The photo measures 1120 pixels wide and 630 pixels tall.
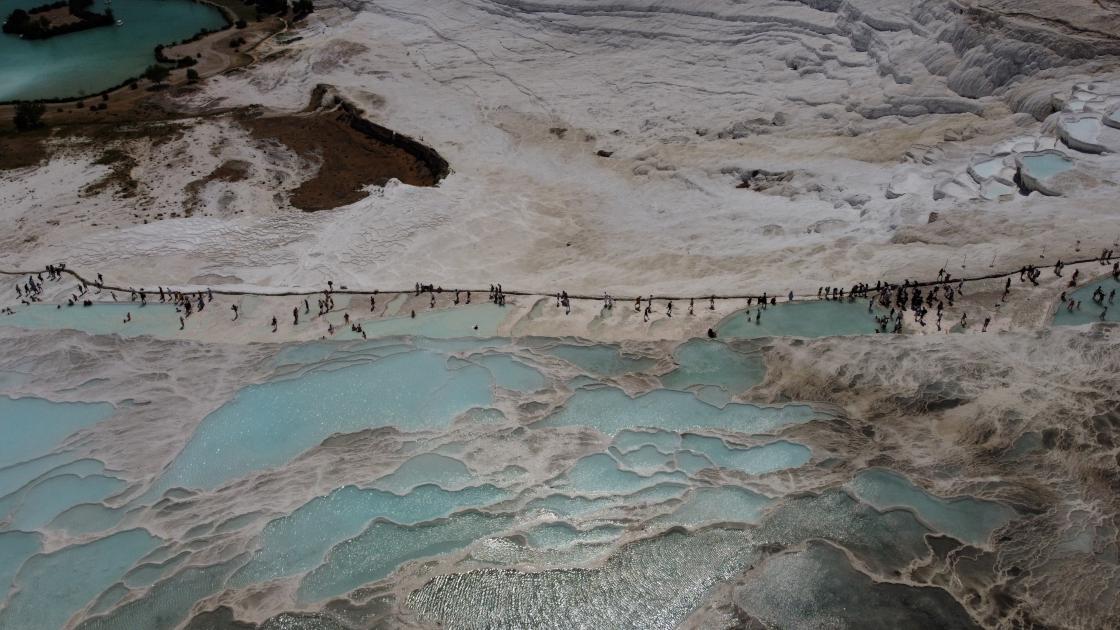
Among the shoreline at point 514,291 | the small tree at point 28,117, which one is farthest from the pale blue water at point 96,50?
the shoreline at point 514,291

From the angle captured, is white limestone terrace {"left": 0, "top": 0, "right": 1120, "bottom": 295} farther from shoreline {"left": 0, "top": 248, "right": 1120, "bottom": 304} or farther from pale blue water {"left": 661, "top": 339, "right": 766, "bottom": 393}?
pale blue water {"left": 661, "top": 339, "right": 766, "bottom": 393}

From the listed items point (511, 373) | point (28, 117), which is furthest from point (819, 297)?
point (28, 117)

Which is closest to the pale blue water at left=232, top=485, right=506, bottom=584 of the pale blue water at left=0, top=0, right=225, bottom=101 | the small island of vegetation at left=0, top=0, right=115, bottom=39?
the pale blue water at left=0, top=0, right=225, bottom=101

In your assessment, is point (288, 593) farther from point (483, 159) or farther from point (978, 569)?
point (483, 159)

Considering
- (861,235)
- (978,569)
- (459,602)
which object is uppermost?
(861,235)

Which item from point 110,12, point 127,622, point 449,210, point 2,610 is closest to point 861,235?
point 449,210

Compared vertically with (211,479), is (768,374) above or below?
above
